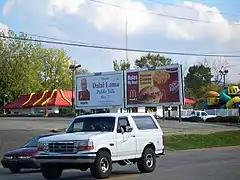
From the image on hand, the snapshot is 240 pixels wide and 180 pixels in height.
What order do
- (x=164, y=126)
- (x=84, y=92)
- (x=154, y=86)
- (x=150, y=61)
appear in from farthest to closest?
1. (x=150, y=61)
2. (x=84, y=92)
3. (x=154, y=86)
4. (x=164, y=126)

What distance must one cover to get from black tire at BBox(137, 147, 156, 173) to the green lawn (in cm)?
1955

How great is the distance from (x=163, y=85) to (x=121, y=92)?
486cm

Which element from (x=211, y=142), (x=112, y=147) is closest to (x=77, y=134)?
(x=112, y=147)

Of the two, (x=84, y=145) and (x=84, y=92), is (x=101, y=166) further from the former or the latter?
(x=84, y=92)

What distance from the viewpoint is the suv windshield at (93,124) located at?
56.1ft

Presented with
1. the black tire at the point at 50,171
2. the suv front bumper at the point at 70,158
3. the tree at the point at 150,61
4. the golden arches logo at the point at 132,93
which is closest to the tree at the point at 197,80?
the tree at the point at 150,61

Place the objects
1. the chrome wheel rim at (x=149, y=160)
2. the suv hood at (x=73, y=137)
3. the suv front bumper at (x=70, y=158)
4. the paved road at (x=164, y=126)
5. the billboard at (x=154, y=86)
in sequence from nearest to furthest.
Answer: the suv front bumper at (x=70, y=158)
the suv hood at (x=73, y=137)
the chrome wheel rim at (x=149, y=160)
the paved road at (x=164, y=126)
the billboard at (x=154, y=86)

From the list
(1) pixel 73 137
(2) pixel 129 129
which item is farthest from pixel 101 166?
(2) pixel 129 129

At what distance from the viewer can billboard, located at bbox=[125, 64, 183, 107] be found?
189 feet

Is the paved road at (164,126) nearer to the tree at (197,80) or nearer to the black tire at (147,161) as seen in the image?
the black tire at (147,161)

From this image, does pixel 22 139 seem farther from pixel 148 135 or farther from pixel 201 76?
pixel 201 76

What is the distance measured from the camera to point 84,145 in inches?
614

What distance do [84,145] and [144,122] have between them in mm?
3708

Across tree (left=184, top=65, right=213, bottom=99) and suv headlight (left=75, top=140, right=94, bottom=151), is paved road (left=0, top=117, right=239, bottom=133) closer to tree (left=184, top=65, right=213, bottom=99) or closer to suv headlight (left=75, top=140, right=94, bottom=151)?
suv headlight (left=75, top=140, right=94, bottom=151)
